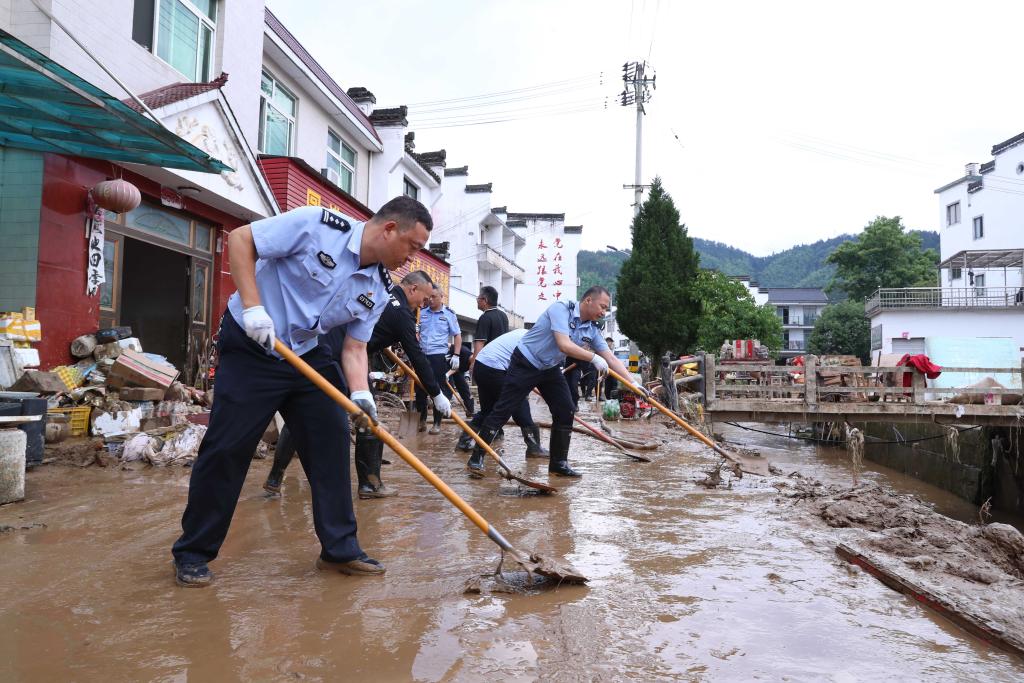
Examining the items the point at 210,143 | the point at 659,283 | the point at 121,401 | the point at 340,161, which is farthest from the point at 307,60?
the point at 659,283

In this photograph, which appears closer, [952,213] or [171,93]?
[171,93]

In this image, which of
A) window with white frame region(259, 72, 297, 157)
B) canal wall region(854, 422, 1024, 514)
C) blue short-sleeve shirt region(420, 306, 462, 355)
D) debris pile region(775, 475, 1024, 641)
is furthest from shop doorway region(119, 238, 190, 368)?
canal wall region(854, 422, 1024, 514)

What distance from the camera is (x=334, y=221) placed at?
9.07ft

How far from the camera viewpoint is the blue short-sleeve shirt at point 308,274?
264cm

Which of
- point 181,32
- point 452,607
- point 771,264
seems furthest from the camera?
point 771,264

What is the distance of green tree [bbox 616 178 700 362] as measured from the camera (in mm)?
25141

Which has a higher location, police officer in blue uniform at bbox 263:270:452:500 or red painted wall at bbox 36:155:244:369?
red painted wall at bbox 36:155:244:369

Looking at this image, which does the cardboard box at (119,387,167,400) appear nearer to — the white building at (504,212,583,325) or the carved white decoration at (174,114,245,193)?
the carved white decoration at (174,114,245,193)

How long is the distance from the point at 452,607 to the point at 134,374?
5.75 metres

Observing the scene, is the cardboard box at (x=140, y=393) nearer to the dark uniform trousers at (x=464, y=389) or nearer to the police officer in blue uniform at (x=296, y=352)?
the dark uniform trousers at (x=464, y=389)

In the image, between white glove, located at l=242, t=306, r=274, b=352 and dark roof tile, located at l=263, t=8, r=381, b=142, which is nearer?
white glove, located at l=242, t=306, r=274, b=352

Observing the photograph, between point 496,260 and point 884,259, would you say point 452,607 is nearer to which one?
point 496,260

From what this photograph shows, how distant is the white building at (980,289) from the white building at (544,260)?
53.9 feet

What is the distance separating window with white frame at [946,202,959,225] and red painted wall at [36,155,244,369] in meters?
41.5
